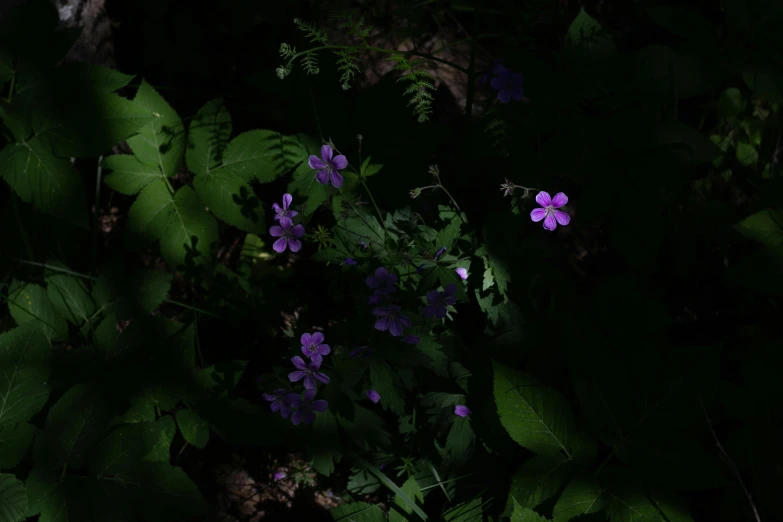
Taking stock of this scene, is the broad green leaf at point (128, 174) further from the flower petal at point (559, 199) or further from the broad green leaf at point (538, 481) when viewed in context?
the broad green leaf at point (538, 481)

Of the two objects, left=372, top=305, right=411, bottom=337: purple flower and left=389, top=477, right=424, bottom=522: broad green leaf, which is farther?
left=389, top=477, right=424, bottom=522: broad green leaf

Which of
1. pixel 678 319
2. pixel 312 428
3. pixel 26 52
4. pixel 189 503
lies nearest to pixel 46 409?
pixel 189 503

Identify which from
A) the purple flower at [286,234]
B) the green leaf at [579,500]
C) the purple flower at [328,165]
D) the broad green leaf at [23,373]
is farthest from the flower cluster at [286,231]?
the green leaf at [579,500]

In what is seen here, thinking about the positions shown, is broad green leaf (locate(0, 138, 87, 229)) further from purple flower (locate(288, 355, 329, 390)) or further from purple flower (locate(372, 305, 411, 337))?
purple flower (locate(372, 305, 411, 337))

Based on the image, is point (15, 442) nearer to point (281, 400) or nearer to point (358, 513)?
point (281, 400)

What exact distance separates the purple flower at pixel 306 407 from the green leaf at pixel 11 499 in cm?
93

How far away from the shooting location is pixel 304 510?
9.26 feet

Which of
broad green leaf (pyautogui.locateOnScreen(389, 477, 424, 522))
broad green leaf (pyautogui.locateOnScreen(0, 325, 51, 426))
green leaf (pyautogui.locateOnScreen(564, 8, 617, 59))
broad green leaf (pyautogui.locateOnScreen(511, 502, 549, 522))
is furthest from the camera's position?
green leaf (pyautogui.locateOnScreen(564, 8, 617, 59))

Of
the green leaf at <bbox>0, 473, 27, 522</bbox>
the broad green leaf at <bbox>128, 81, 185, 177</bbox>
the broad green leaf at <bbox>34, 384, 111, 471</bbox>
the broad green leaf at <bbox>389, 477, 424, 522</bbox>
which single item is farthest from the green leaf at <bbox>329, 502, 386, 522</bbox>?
the broad green leaf at <bbox>128, 81, 185, 177</bbox>

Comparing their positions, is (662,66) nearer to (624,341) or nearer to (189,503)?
(624,341)

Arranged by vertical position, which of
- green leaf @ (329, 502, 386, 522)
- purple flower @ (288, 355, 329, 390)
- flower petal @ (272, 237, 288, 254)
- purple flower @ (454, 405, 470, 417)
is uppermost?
flower petal @ (272, 237, 288, 254)

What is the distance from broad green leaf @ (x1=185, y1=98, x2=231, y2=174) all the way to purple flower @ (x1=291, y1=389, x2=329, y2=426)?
46.1 inches

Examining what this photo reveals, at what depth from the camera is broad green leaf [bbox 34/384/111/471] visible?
7.24 feet

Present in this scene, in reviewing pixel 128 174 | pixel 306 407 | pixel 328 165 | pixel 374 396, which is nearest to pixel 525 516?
pixel 374 396
